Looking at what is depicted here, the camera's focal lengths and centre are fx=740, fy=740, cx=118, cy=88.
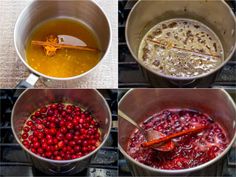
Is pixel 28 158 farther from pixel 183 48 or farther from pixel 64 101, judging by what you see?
pixel 183 48

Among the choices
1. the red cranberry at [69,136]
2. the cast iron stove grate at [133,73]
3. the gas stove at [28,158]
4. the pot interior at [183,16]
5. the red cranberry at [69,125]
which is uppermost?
the pot interior at [183,16]

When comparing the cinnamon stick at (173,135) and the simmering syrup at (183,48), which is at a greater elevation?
the simmering syrup at (183,48)

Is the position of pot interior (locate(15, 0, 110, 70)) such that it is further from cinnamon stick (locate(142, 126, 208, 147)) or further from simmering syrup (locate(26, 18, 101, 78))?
cinnamon stick (locate(142, 126, 208, 147))

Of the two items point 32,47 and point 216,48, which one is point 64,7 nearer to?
point 32,47

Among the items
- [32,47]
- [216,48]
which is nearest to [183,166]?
[216,48]

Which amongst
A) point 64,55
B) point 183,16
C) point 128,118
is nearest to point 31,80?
point 64,55

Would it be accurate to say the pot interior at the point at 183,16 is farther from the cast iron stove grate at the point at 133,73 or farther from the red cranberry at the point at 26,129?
the red cranberry at the point at 26,129

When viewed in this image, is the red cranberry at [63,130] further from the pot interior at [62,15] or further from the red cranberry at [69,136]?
the pot interior at [62,15]

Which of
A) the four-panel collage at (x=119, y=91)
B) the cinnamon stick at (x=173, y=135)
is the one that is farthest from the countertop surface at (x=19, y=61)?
the cinnamon stick at (x=173, y=135)

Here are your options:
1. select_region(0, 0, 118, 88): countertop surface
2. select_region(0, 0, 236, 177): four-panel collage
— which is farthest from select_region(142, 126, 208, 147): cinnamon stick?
select_region(0, 0, 118, 88): countertop surface
